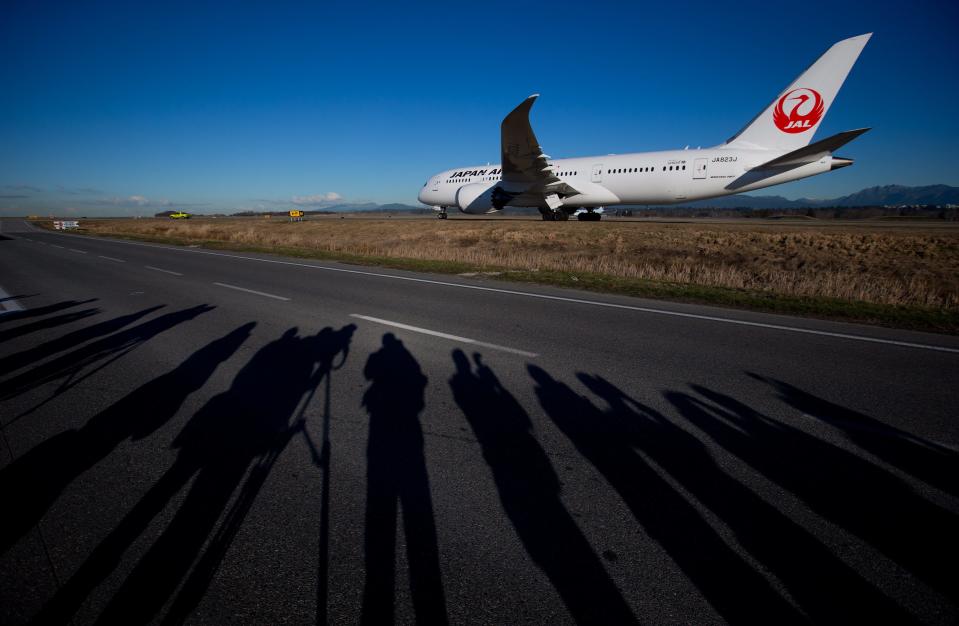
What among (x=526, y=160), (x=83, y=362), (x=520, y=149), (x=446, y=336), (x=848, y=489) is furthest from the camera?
(x=526, y=160)

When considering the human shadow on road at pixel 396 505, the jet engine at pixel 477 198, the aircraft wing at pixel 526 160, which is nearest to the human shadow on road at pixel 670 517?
the human shadow on road at pixel 396 505

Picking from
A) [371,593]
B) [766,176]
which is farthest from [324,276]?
[766,176]

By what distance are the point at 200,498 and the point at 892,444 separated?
462 centimetres

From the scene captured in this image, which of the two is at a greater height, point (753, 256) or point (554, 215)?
point (554, 215)

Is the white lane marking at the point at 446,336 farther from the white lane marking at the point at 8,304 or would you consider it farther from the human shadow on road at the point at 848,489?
the white lane marking at the point at 8,304

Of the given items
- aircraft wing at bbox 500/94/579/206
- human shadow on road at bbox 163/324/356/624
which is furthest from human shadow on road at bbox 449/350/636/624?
aircraft wing at bbox 500/94/579/206

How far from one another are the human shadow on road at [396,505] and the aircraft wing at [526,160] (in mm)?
16502

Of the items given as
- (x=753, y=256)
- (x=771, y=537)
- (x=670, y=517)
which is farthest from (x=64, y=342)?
(x=753, y=256)

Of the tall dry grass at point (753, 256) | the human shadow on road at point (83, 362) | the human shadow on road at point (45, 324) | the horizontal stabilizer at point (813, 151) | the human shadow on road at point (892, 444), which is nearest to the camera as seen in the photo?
the human shadow on road at point (892, 444)

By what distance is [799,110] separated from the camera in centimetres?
2208

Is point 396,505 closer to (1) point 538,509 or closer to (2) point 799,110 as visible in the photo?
(1) point 538,509

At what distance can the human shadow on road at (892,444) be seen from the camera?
2994mm

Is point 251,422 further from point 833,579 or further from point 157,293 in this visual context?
point 157,293

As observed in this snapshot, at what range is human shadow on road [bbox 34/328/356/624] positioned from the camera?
6.78 feet
